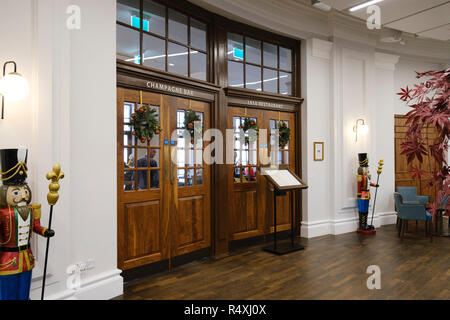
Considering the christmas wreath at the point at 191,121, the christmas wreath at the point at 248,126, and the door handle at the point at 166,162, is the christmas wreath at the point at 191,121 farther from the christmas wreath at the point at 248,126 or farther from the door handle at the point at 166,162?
the christmas wreath at the point at 248,126

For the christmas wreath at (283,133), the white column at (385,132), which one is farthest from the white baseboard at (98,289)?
the white column at (385,132)

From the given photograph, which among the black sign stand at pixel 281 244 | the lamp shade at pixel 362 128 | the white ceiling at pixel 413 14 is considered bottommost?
the black sign stand at pixel 281 244

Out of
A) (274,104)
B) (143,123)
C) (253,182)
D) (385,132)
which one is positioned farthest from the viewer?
(385,132)

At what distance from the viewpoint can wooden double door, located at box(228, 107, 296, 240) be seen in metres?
5.05

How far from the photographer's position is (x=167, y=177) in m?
4.12

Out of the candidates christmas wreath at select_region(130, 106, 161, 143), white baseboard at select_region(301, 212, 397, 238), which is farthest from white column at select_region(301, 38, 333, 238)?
christmas wreath at select_region(130, 106, 161, 143)

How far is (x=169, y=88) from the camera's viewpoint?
4125 mm

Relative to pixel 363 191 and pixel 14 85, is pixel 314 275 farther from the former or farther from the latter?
pixel 14 85

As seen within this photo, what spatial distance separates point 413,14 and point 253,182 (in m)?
3.59

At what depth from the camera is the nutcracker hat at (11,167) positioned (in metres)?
2.33

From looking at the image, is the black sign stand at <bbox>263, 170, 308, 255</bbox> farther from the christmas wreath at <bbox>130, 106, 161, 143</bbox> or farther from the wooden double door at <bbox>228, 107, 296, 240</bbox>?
the christmas wreath at <bbox>130, 106, 161, 143</bbox>

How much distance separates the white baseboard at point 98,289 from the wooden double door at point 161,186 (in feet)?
0.94

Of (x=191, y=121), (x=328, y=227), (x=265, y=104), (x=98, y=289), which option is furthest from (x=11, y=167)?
(x=328, y=227)
